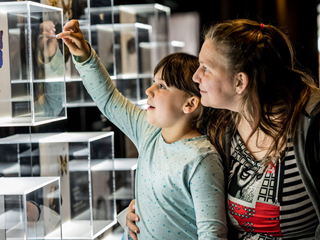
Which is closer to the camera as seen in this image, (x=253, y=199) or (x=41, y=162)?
(x=253, y=199)

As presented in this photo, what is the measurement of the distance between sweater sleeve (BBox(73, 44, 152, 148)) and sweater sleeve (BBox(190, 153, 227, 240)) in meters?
0.35

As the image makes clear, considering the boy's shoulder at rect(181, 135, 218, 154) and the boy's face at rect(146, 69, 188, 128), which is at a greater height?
the boy's face at rect(146, 69, 188, 128)

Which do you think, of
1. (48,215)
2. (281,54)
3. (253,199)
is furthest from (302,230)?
(48,215)

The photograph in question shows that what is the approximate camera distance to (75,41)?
58.8 inches

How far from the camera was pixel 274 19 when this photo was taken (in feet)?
11.5

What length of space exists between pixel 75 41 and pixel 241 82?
597mm

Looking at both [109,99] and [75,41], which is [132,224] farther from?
[75,41]

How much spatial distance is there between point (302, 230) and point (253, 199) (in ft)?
0.57

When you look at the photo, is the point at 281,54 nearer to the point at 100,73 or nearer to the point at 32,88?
the point at 100,73

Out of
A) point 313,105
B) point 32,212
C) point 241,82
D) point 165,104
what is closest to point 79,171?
point 32,212

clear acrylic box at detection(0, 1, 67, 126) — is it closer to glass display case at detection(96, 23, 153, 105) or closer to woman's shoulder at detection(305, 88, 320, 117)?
woman's shoulder at detection(305, 88, 320, 117)

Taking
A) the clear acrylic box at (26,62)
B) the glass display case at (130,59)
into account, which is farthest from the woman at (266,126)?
the glass display case at (130,59)

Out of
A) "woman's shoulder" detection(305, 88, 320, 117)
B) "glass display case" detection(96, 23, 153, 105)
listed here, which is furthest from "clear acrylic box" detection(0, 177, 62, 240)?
"glass display case" detection(96, 23, 153, 105)

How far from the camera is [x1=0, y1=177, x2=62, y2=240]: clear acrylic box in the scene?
1483mm
